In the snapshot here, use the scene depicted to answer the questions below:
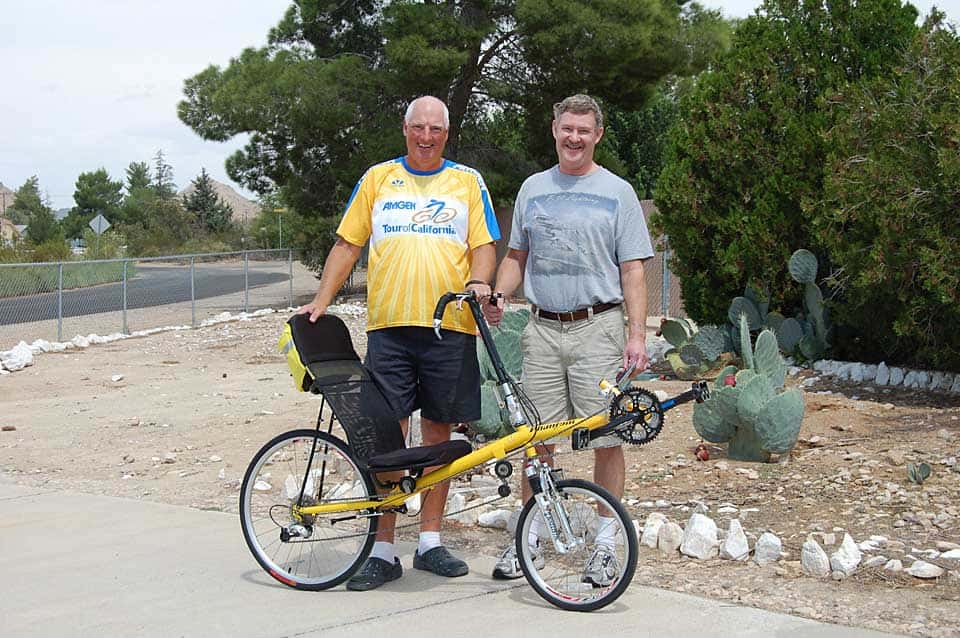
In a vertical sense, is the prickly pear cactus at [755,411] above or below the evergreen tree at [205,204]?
below

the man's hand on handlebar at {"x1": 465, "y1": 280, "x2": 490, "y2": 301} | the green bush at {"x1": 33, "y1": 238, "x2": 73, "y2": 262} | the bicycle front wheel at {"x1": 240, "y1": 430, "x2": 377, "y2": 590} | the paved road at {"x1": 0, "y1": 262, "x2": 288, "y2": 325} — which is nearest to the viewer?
the man's hand on handlebar at {"x1": 465, "y1": 280, "x2": 490, "y2": 301}

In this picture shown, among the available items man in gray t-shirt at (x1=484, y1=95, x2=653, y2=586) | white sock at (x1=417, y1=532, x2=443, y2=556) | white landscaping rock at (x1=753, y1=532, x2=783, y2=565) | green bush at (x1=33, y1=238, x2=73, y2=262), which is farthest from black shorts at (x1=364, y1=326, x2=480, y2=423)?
green bush at (x1=33, y1=238, x2=73, y2=262)

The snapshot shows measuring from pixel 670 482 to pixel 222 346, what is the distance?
35.4 feet

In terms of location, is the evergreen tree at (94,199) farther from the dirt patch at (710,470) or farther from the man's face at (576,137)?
the man's face at (576,137)

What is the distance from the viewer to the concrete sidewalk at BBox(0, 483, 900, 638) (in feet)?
14.8

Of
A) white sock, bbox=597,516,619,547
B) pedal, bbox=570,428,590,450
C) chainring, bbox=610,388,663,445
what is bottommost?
white sock, bbox=597,516,619,547

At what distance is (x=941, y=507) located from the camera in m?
5.91

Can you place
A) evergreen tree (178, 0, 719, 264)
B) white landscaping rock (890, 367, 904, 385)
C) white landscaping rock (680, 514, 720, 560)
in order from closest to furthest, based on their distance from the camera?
white landscaping rock (680, 514, 720, 560) → white landscaping rock (890, 367, 904, 385) → evergreen tree (178, 0, 719, 264)

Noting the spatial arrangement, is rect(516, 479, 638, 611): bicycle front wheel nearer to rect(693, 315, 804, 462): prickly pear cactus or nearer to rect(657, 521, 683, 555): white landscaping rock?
rect(657, 521, 683, 555): white landscaping rock

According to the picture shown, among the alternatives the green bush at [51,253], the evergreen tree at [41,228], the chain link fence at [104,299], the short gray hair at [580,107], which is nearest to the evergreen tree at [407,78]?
the chain link fence at [104,299]

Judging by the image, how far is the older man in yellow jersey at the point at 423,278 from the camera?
203 inches

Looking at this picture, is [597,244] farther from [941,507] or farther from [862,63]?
[862,63]

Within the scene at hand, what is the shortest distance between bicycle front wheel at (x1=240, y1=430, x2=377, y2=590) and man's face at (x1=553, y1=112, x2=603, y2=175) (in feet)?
4.96

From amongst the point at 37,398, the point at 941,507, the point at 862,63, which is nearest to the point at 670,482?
the point at 941,507
